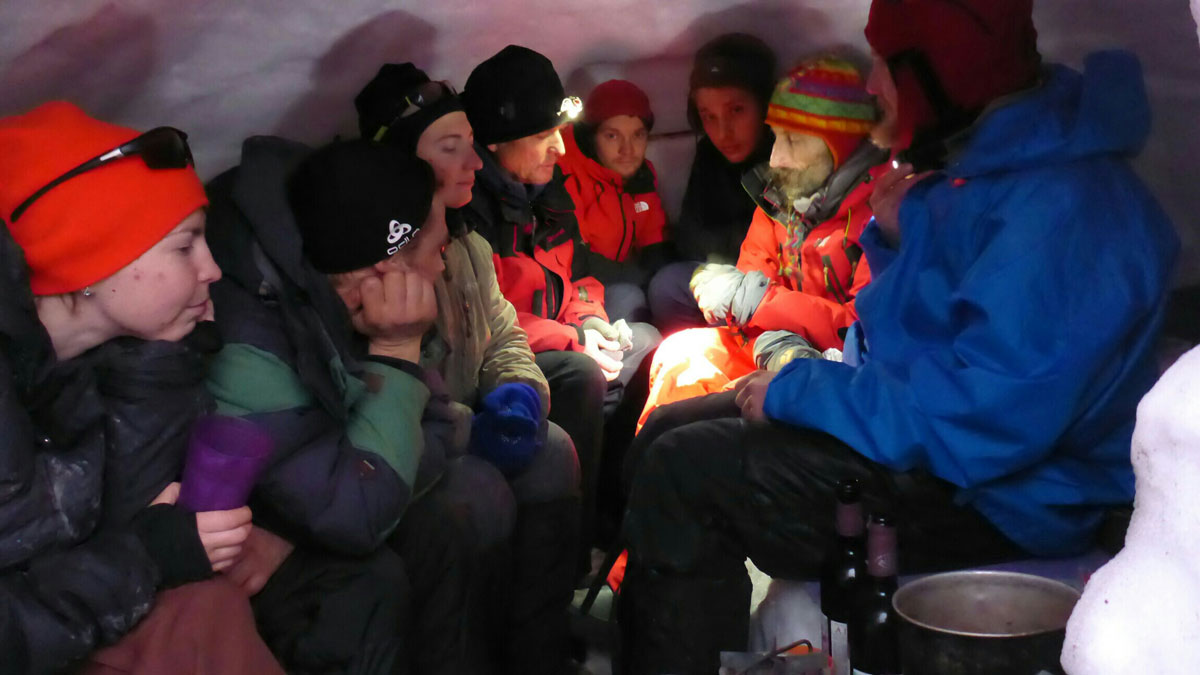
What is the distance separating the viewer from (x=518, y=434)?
2.72 m

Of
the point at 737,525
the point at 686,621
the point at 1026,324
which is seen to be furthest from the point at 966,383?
the point at 686,621

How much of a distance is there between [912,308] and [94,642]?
152 cm

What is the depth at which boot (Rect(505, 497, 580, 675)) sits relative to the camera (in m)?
2.63

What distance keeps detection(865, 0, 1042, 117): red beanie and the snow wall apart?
23.3 inches

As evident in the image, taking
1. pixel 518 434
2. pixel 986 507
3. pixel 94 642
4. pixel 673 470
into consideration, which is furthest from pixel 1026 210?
pixel 94 642

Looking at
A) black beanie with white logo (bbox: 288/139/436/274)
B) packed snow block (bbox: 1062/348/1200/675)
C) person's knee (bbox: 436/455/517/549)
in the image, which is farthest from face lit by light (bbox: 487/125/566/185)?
packed snow block (bbox: 1062/348/1200/675)

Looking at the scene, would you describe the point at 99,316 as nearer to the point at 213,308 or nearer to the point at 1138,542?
the point at 213,308

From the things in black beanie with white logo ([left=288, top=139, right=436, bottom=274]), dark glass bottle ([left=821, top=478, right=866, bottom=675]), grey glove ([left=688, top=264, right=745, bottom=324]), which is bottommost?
grey glove ([left=688, top=264, right=745, bottom=324])

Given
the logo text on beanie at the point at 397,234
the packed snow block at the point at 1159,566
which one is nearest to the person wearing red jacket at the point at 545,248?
the logo text on beanie at the point at 397,234

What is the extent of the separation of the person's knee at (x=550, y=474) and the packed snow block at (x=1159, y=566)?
4.65ft

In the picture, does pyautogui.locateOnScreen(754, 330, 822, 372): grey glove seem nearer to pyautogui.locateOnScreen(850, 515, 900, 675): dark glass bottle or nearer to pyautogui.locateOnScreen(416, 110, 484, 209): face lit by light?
pyautogui.locateOnScreen(416, 110, 484, 209): face lit by light

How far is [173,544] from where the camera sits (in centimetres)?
180

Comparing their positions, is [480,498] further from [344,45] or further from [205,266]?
[344,45]

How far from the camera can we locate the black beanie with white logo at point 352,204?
2318 mm
